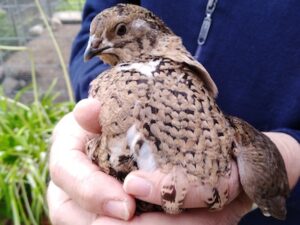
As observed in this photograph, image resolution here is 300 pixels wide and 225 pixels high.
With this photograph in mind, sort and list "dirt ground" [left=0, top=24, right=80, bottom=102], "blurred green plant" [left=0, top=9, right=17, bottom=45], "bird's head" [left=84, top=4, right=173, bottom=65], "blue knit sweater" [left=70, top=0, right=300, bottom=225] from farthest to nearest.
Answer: "dirt ground" [left=0, top=24, right=80, bottom=102] < "blurred green plant" [left=0, top=9, right=17, bottom=45] < "blue knit sweater" [left=70, top=0, right=300, bottom=225] < "bird's head" [left=84, top=4, right=173, bottom=65]

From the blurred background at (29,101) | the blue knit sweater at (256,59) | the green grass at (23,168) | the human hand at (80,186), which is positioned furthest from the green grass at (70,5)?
the human hand at (80,186)

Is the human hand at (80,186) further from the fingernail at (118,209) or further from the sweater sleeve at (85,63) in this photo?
the sweater sleeve at (85,63)

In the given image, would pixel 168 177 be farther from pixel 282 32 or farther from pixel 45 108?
pixel 45 108

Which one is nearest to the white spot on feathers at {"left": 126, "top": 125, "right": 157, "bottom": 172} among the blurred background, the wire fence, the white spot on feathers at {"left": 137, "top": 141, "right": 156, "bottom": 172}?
the white spot on feathers at {"left": 137, "top": 141, "right": 156, "bottom": 172}

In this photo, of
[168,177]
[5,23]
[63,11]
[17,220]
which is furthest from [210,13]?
[63,11]

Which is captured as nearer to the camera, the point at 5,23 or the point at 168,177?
the point at 168,177

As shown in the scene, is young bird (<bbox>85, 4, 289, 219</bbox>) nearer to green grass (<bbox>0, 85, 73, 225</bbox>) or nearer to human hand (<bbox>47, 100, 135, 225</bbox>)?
human hand (<bbox>47, 100, 135, 225</bbox>)

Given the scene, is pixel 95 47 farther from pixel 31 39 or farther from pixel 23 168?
pixel 31 39
